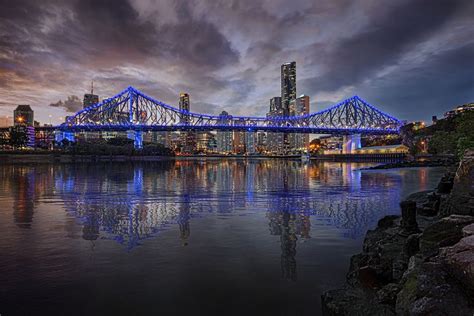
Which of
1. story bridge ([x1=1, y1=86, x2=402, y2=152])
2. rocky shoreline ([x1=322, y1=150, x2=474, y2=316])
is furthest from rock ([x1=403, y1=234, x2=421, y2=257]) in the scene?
story bridge ([x1=1, y1=86, x2=402, y2=152])

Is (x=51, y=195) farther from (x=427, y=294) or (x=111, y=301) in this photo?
(x=427, y=294)

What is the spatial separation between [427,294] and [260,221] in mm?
10680

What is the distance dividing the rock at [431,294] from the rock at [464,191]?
174 inches

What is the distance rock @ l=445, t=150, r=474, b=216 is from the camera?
854cm

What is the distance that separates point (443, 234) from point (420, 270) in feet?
5.03

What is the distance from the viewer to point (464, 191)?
896cm

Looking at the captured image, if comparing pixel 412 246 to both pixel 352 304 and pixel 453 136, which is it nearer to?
pixel 352 304

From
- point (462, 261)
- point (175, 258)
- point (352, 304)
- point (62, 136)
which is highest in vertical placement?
point (62, 136)

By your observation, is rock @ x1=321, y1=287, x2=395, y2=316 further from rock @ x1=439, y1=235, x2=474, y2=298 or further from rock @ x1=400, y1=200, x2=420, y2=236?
rock @ x1=400, y1=200, x2=420, y2=236

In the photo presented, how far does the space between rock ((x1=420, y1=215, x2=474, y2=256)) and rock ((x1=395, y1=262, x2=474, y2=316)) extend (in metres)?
1.08

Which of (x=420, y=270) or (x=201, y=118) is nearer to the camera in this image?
(x=420, y=270)

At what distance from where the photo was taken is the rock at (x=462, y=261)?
435 centimetres

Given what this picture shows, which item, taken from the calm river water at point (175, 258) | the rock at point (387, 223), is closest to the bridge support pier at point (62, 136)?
the calm river water at point (175, 258)

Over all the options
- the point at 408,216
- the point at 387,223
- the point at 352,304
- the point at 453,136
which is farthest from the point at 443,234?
the point at 453,136
